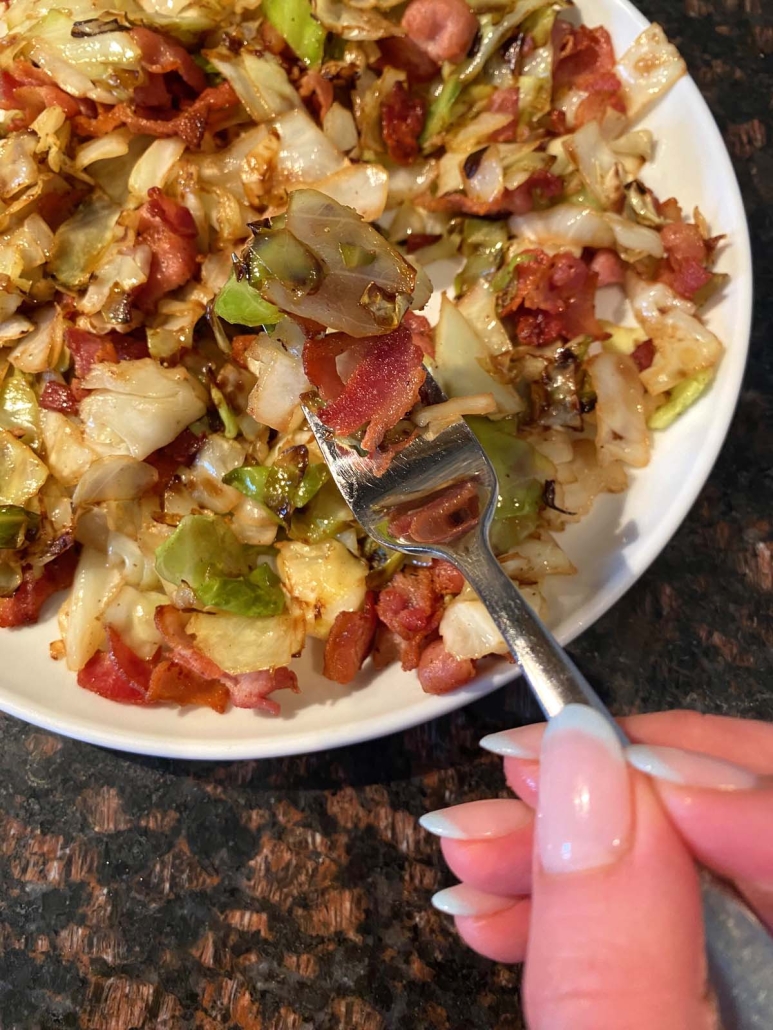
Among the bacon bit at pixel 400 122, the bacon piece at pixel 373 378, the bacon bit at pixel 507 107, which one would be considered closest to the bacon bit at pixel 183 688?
the bacon piece at pixel 373 378

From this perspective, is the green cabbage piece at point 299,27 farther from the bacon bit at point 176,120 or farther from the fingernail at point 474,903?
the fingernail at point 474,903

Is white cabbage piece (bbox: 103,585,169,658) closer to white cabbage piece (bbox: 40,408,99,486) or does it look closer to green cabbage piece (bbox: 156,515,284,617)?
green cabbage piece (bbox: 156,515,284,617)

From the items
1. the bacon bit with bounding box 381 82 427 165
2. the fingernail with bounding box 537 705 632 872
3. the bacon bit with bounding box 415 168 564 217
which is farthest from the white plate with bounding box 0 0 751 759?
the bacon bit with bounding box 381 82 427 165

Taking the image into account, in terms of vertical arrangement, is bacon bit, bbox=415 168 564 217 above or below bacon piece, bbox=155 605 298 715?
above

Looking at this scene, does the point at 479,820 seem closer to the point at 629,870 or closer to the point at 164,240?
the point at 629,870

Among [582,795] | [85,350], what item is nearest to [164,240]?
[85,350]
